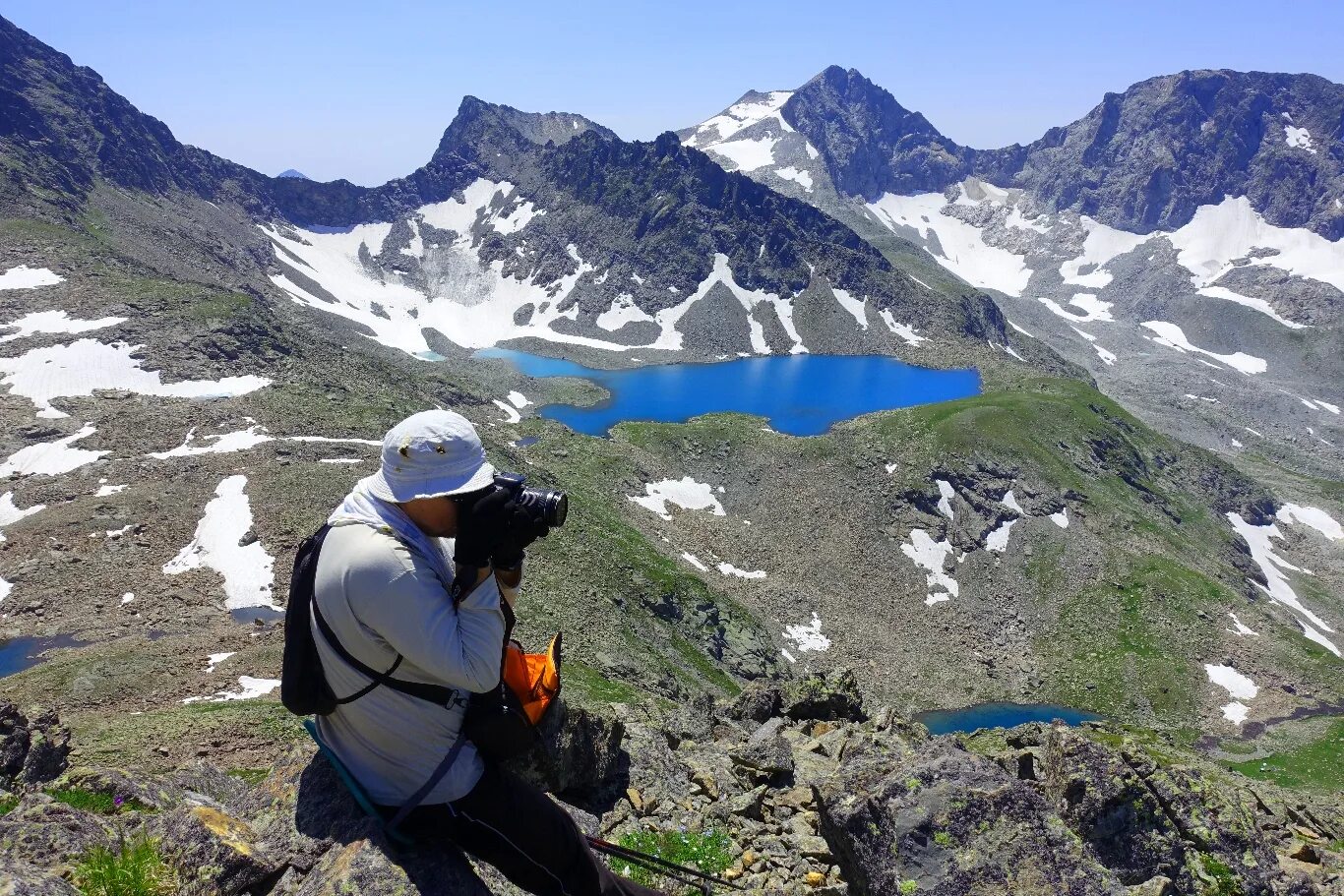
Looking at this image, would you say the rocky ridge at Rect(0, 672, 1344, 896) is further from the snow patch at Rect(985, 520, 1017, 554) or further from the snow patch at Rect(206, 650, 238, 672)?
the snow patch at Rect(985, 520, 1017, 554)

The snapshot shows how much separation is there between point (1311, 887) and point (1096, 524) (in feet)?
245

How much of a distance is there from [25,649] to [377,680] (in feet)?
122

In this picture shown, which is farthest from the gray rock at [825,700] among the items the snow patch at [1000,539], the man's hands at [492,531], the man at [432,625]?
the snow patch at [1000,539]

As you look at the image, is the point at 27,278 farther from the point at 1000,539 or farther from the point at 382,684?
the point at 1000,539

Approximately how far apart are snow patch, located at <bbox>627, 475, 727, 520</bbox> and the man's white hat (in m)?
71.5

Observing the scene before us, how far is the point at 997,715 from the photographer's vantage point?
57094 mm

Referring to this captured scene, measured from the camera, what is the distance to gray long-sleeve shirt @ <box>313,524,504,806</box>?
4312mm

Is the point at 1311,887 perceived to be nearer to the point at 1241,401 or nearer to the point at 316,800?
the point at 316,800

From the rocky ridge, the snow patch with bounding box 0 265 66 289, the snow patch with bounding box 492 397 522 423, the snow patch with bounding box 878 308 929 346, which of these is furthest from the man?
the snow patch with bounding box 878 308 929 346

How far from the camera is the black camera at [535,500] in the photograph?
186 inches

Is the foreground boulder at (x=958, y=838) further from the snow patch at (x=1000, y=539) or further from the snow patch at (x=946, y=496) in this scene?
the snow patch at (x=946, y=496)

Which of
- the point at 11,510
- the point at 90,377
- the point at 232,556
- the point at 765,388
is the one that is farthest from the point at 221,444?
the point at 765,388

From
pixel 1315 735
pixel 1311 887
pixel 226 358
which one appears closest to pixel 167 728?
pixel 1311 887

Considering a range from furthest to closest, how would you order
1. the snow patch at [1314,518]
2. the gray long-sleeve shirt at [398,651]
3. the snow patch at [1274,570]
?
the snow patch at [1314,518]
the snow patch at [1274,570]
the gray long-sleeve shirt at [398,651]
